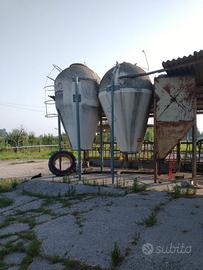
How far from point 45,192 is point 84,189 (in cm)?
120

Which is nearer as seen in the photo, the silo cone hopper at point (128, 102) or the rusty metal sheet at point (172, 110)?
the rusty metal sheet at point (172, 110)

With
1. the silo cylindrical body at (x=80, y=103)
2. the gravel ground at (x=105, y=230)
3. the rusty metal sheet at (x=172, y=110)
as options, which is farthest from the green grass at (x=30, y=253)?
the silo cylindrical body at (x=80, y=103)

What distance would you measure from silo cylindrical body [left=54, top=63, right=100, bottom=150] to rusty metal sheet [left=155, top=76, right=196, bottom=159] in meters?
2.90

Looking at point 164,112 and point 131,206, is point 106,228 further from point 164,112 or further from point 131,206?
point 164,112

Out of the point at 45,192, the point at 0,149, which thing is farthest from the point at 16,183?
the point at 0,149

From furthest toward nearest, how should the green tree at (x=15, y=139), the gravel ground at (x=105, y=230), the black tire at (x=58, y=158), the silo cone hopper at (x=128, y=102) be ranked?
the green tree at (x=15, y=139)
the black tire at (x=58, y=158)
the silo cone hopper at (x=128, y=102)
the gravel ground at (x=105, y=230)

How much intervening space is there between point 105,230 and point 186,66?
205 inches

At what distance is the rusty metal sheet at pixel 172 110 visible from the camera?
8.86m

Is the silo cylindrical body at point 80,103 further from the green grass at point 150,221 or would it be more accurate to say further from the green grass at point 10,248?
the green grass at point 10,248

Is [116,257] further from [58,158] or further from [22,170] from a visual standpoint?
[22,170]

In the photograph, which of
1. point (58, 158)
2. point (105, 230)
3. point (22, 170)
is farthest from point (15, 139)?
point (105, 230)

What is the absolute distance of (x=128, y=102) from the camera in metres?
9.95
